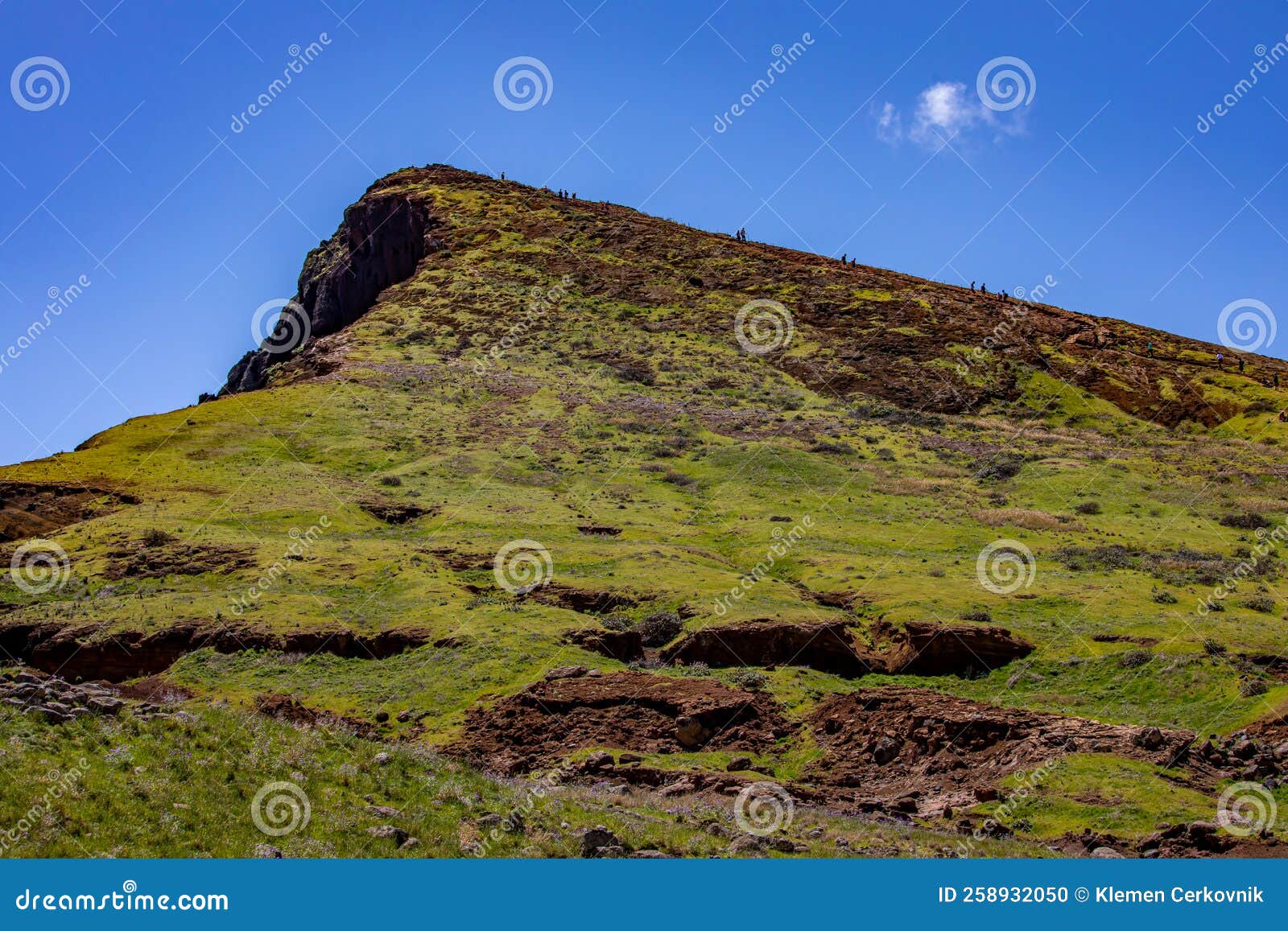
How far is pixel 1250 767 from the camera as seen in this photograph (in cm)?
2208

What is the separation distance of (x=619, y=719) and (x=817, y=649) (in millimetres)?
9277

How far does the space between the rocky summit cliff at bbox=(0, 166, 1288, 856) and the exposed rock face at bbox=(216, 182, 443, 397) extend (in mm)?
13946

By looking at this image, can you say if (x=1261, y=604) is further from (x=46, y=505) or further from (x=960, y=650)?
(x=46, y=505)

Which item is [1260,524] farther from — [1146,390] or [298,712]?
[298,712]

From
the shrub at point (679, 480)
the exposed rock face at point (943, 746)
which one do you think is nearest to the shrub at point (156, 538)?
the shrub at point (679, 480)

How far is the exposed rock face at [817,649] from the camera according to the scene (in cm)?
3241

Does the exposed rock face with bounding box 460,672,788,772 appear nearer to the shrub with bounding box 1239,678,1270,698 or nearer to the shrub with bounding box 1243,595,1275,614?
the shrub with bounding box 1239,678,1270,698

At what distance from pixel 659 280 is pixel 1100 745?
85.8 metres

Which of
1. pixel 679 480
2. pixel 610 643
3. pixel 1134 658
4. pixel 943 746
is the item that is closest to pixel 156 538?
pixel 610 643

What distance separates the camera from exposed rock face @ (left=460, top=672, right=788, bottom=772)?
25.9 meters

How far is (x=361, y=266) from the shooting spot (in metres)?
111

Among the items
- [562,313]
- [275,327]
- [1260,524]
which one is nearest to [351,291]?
[275,327]

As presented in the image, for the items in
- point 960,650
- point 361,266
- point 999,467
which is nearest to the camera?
point 960,650

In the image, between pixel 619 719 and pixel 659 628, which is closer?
pixel 619 719
